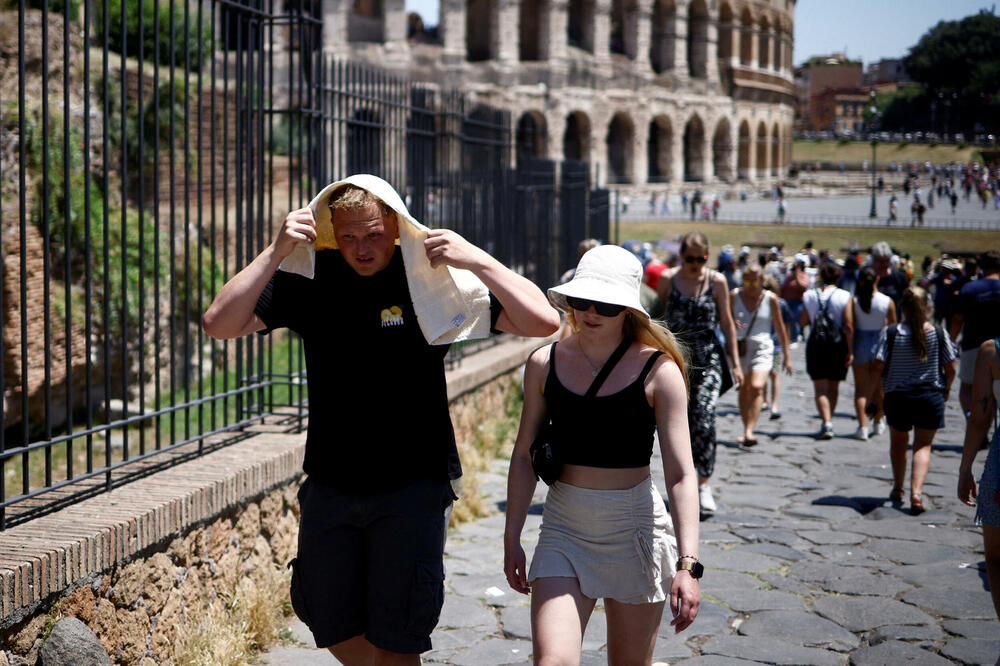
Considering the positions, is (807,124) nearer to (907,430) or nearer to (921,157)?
(921,157)

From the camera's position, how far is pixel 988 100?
21.5 m

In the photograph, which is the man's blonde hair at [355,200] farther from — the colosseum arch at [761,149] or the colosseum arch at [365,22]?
the colosseum arch at [761,149]

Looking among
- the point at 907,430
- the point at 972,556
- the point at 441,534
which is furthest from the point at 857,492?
the point at 441,534

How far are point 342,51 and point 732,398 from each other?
1173 inches

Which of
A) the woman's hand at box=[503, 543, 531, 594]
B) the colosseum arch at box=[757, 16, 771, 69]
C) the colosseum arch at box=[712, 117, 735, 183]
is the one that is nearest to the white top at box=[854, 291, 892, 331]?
the woman's hand at box=[503, 543, 531, 594]

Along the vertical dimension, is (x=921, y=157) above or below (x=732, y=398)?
above

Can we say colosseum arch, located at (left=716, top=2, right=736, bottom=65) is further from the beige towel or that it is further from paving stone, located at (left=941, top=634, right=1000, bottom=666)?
the beige towel

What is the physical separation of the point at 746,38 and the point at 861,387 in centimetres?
4671

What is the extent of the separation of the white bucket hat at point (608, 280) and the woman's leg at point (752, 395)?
5.40 metres

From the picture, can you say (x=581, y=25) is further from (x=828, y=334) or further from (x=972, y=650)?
(x=972, y=650)

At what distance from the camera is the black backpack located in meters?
8.58

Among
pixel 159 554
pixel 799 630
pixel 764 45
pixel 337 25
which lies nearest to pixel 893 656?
pixel 799 630

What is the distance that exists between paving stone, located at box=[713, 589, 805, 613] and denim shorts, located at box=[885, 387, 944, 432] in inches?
74.5

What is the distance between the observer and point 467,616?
4.46 metres
